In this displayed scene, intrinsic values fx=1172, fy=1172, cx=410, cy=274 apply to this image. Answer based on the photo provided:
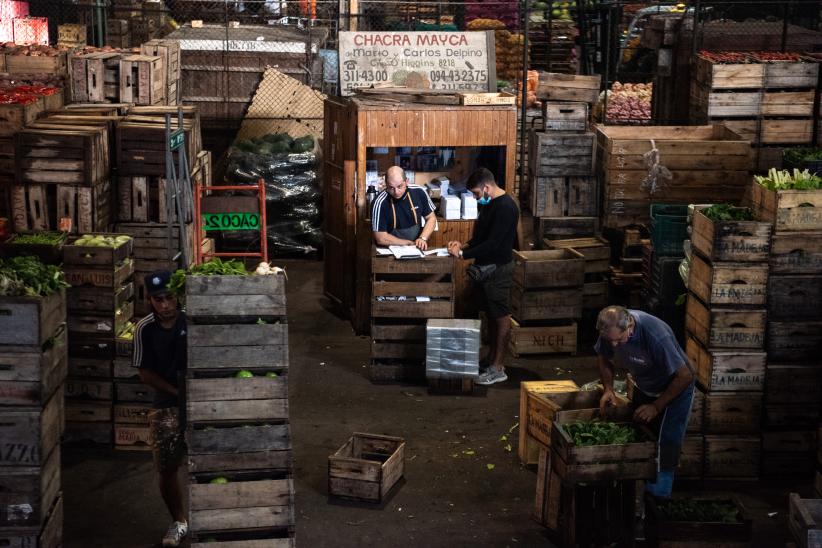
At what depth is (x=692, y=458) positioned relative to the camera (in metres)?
10.7

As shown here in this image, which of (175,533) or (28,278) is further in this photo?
(175,533)

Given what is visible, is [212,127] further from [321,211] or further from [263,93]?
[321,211]

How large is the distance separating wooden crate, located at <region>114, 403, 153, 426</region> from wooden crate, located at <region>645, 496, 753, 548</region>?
5.09 m

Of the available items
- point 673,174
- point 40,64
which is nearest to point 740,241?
point 673,174

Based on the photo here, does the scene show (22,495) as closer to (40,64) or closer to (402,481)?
(402,481)

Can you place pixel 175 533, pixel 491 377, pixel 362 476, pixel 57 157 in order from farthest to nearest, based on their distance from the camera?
pixel 57 157
pixel 491 377
pixel 362 476
pixel 175 533

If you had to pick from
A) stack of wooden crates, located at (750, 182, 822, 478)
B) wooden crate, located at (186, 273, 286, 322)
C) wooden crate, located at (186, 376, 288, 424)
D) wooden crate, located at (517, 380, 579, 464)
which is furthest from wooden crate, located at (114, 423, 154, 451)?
stack of wooden crates, located at (750, 182, 822, 478)

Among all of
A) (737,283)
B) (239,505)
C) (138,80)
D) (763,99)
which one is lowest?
(239,505)

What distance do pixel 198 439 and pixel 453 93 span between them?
24.9 ft

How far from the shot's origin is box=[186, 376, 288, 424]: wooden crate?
8508mm

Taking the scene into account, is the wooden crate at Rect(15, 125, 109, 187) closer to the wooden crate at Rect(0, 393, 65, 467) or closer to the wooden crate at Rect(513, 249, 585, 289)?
the wooden crate at Rect(513, 249, 585, 289)

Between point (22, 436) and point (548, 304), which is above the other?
point (22, 436)

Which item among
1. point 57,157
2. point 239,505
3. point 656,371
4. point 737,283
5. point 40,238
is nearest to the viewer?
point 239,505

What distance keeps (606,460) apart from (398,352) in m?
4.77
